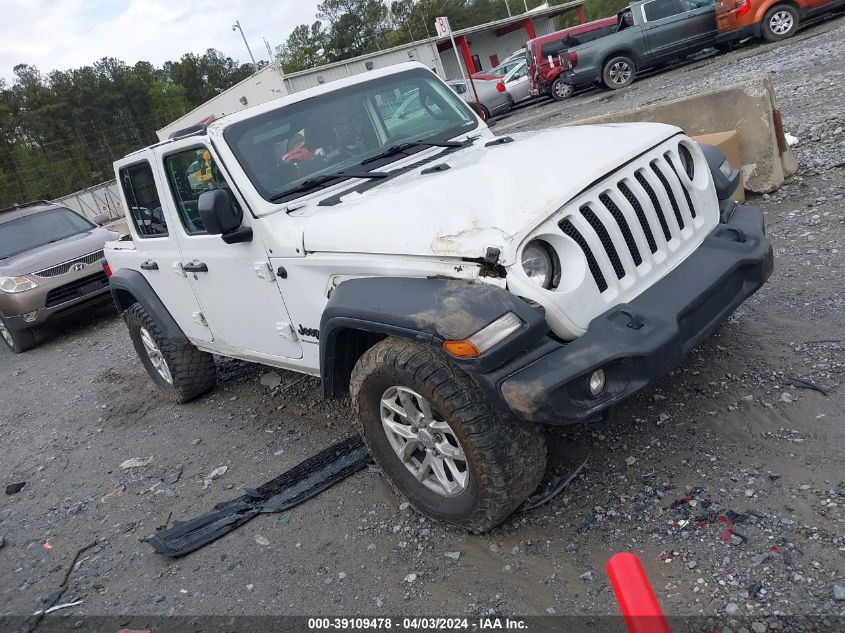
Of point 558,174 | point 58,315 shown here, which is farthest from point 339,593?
point 58,315

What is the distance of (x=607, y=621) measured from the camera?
96.5 inches

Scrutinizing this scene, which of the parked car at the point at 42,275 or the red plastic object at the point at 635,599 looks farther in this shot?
the parked car at the point at 42,275

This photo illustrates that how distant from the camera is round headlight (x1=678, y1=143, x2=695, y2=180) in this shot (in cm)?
348

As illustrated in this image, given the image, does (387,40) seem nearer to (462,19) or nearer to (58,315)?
(462,19)

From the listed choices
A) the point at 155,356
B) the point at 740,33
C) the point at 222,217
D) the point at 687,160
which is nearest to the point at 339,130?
the point at 222,217

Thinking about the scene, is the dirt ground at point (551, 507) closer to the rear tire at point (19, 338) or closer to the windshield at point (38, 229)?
the rear tire at point (19, 338)

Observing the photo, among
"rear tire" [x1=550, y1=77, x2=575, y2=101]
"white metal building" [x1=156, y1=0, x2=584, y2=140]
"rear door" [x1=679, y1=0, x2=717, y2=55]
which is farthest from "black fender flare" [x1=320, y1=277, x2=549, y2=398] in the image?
"rear tire" [x1=550, y1=77, x2=575, y2=101]

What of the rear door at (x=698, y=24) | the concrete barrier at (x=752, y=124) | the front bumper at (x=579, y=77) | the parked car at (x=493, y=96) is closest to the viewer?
the concrete barrier at (x=752, y=124)

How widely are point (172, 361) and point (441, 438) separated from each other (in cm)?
320

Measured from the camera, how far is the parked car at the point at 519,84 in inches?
801

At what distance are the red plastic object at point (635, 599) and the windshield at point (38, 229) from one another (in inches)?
413

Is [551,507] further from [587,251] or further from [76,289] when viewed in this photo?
[76,289]

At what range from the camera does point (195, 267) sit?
4.38 metres

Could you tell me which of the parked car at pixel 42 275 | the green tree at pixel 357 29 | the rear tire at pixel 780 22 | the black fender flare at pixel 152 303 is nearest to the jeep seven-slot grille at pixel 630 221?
the black fender flare at pixel 152 303
